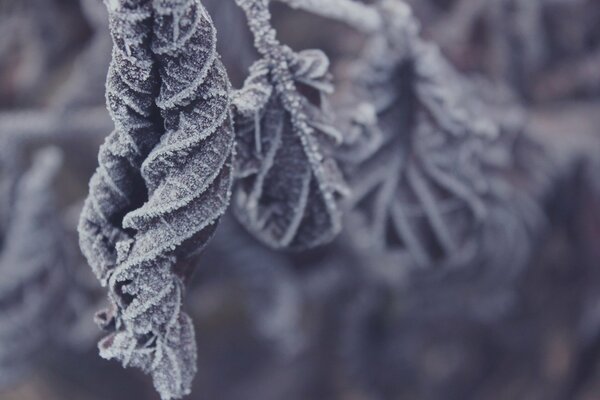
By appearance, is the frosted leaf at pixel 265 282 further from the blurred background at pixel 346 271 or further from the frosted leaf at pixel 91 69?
the frosted leaf at pixel 91 69

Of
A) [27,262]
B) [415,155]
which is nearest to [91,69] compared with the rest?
[27,262]

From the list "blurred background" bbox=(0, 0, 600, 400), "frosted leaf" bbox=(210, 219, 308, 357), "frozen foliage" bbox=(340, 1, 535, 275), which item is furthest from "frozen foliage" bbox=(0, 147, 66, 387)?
"frozen foliage" bbox=(340, 1, 535, 275)

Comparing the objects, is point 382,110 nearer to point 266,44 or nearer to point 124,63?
point 266,44

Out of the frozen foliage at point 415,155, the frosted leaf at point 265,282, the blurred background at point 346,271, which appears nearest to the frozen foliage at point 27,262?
the blurred background at point 346,271

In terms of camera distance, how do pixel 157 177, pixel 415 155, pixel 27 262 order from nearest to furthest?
pixel 157 177 → pixel 415 155 → pixel 27 262

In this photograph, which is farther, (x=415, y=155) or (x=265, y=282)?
(x=265, y=282)

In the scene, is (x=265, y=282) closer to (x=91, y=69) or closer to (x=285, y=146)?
(x=91, y=69)

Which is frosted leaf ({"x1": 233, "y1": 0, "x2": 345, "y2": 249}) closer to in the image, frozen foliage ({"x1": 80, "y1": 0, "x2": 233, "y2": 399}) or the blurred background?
frozen foliage ({"x1": 80, "y1": 0, "x2": 233, "y2": 399})
